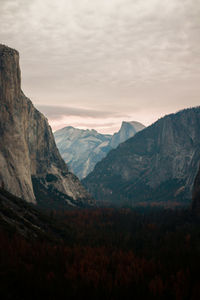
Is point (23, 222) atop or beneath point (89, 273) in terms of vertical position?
atop

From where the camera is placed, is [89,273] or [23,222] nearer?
[89,273]

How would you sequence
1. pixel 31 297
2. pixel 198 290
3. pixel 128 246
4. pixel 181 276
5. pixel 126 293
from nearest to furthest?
pixel 31 297
pixel 198 290
pixel 126 293
pixel 181 276
pixel 128 246

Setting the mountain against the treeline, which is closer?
the treeline

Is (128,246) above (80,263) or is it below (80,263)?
below

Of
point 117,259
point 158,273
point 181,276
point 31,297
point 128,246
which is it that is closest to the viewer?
point 31,297

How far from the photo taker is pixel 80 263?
9594 centimetres

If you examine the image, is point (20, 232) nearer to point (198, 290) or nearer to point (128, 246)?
point (128, 246)

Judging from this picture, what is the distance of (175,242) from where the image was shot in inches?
5984

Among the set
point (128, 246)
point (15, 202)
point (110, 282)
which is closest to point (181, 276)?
point (110, 282)

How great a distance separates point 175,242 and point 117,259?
5167 cm

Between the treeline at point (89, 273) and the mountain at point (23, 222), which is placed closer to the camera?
the treeline at point (89, 273)

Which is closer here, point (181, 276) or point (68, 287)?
point (68, 287)

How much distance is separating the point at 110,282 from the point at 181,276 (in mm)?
16981

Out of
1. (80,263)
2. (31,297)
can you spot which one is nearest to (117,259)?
(80,263)
